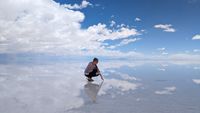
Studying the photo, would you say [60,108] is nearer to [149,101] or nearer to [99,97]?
[99,97]

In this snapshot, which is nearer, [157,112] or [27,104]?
[157,112]

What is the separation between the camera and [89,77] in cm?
1481

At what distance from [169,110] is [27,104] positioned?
4.48 metres

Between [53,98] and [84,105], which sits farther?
[53,98]

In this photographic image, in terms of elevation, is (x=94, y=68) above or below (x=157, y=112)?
above

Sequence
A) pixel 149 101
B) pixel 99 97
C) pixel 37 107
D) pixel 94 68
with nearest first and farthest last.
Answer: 1. pixel 37 107
2. pixel 149 101
3. pixel 99 97
4. pixel 94 68

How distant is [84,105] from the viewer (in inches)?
309

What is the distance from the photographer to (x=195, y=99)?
9055mm

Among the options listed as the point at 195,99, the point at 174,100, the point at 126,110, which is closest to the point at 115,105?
the point at 126,110

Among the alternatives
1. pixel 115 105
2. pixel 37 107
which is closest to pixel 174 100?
pixel 115 105

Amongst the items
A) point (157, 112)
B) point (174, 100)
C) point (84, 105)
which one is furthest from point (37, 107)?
point (174, 100)

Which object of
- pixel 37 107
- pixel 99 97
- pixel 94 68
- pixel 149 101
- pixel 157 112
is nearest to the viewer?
pixel 157 112

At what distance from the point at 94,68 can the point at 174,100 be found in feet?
20.8

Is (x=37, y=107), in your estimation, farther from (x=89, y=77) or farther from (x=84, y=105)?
(x=89, y=77)
